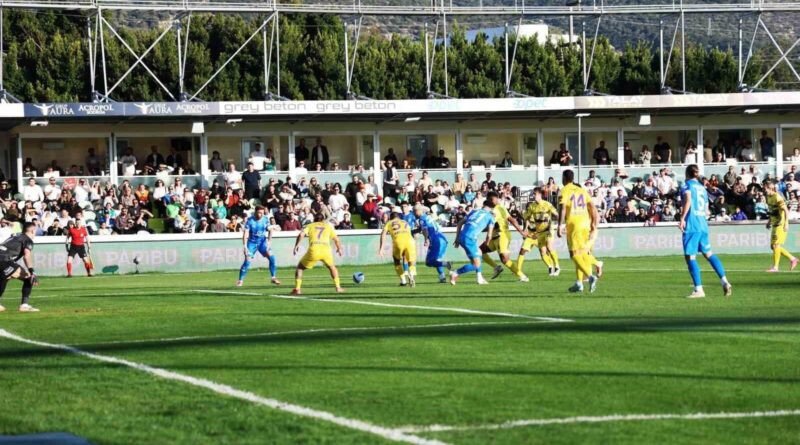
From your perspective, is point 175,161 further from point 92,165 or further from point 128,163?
point 92,165

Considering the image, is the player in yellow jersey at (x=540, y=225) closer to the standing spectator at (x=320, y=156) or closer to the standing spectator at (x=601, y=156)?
the standing spectator at (x=320, y=156)

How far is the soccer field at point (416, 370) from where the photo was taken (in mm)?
8477

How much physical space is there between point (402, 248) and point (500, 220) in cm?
282

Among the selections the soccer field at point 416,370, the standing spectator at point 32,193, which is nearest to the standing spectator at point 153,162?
the standing spectator at point 32,193

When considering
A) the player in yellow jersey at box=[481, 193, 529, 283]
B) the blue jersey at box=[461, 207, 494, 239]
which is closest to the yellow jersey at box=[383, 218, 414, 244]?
the blue jersey at box=[461, 207, 494, 239]

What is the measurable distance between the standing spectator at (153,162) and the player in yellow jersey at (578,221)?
28.0 metres

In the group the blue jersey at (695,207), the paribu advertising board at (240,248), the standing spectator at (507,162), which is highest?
the standing spectator at (507,162)

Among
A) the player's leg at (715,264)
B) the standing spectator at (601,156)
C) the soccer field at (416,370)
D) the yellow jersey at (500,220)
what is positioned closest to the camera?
the soccer field at (416,370)

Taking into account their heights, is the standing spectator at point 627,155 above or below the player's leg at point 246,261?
above

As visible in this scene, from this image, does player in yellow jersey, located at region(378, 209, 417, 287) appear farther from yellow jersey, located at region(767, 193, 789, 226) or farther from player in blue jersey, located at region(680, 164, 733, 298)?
yellow jersey, located at region(767, 193, 789, 226)

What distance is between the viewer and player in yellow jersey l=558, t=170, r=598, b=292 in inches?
836

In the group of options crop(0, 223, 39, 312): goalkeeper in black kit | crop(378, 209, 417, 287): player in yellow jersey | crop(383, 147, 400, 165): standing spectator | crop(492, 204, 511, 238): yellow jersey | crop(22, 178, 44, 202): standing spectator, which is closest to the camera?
crop(0, 223, 39, 312): goalkeeper in black kit

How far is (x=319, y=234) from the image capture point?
24.2 metres

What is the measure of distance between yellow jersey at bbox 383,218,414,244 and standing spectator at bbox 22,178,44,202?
19594mm
